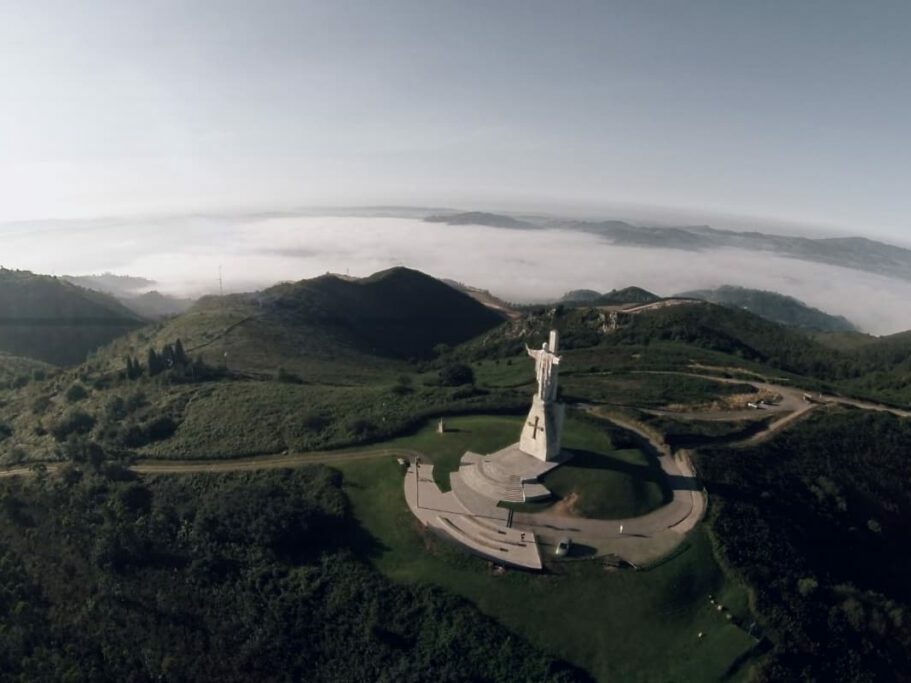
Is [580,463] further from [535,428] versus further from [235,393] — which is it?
[235,393]

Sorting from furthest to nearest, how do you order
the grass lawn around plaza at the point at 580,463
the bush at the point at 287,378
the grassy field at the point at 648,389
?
the bush at the point at 287,378 < the grassy field at the point at 648,389 < the grass lawn around plaza at the point at 580,463

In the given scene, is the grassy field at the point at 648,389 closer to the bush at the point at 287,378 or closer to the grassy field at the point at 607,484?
the grassy field at the point at 607,484

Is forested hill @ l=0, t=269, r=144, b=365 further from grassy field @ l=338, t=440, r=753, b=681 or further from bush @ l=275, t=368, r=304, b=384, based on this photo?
grassy field @ l=338, t=440, r=753, b=681

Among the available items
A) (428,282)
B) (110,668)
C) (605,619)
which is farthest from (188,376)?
(428,282)

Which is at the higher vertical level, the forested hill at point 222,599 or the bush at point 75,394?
the bush at point 75,394

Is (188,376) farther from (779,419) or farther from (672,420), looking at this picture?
(779,419)

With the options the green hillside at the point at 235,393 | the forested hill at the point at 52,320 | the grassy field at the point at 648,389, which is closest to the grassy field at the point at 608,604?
the green hillside at the point at 235,393

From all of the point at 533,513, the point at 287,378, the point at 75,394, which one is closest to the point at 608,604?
the point at 533,513

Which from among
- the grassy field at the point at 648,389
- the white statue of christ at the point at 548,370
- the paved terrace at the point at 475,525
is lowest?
the paved terrace at the point at 475,525
